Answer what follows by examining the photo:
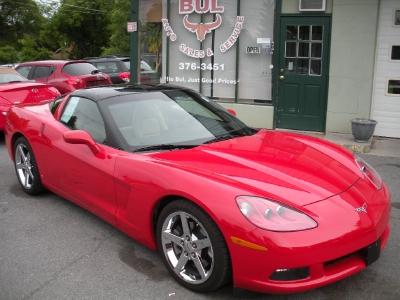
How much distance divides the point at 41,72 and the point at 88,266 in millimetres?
10903

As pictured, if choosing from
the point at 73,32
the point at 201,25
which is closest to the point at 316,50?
the point at 201,25

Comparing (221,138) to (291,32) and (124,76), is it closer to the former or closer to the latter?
(291,32)

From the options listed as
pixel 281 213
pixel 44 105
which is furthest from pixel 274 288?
pixel 44 105

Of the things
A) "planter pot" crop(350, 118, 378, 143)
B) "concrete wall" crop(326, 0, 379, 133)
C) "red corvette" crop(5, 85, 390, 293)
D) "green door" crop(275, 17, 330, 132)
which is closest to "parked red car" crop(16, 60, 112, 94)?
"green door" crop(275, 17, 330, 132)

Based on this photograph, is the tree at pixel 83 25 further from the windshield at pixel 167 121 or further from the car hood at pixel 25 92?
the windshield at pixel 167 121

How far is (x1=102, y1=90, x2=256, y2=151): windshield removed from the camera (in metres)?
4.36

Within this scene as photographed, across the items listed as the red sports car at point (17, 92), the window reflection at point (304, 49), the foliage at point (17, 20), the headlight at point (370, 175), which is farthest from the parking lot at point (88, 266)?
the foliage at point (17, 20)

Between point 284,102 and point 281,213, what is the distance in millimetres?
7004

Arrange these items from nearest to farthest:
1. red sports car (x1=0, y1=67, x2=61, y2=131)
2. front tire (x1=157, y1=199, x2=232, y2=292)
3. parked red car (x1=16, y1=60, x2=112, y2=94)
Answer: front tire (x1=157, y1=199, x2=232, y2=292), red sports car (x1=0, y1=67, x2=61, y2=131), parked red car (x1=16, y1=60, x2=112, y2=94)

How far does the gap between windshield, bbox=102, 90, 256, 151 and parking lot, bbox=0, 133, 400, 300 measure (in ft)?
3.18

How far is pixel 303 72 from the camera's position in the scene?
973 centimetres

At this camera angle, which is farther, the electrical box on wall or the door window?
the door window

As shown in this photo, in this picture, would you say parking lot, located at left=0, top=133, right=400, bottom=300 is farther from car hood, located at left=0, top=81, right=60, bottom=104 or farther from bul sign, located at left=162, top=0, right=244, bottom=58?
bul sign, located at left=162, top=0, right=244, bottom=58

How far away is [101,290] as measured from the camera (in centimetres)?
360
